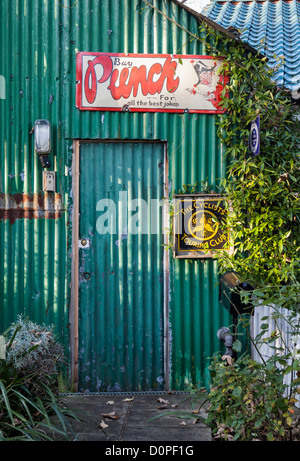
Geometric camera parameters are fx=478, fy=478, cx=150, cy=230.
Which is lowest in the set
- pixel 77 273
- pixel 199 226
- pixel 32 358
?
Answer: pixel 32 358

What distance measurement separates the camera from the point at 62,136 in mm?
6250

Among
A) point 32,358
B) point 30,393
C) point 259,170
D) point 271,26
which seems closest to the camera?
point 30,393

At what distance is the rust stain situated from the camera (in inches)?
245

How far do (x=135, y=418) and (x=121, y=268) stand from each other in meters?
1.94

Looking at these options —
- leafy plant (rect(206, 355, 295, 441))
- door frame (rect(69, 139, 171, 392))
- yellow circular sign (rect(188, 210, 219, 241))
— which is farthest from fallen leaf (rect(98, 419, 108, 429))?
yellow circular sign (rect(188, 210, 219, 241))

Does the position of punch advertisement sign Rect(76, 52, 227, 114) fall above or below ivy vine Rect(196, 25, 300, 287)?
above

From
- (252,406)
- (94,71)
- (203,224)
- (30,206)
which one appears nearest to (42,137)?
(30,206)

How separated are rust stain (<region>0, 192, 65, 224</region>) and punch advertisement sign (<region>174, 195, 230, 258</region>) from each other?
5.11ft

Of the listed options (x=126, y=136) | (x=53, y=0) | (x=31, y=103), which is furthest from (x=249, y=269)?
(x=53, y=0)

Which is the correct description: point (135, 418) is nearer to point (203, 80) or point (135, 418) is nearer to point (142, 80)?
point (142, 80)

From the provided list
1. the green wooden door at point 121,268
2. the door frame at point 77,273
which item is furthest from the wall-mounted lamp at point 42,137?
the green wooden door at point 121,268

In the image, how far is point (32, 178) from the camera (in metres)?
6.26

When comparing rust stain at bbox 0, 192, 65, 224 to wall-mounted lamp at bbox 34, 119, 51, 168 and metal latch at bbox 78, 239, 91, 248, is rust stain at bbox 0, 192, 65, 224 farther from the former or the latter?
wall-mounted lamp at bbox 34, 119, 51, 168

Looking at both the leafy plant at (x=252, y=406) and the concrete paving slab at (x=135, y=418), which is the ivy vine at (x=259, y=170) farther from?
the leafy plant at (x=252, y=406)
